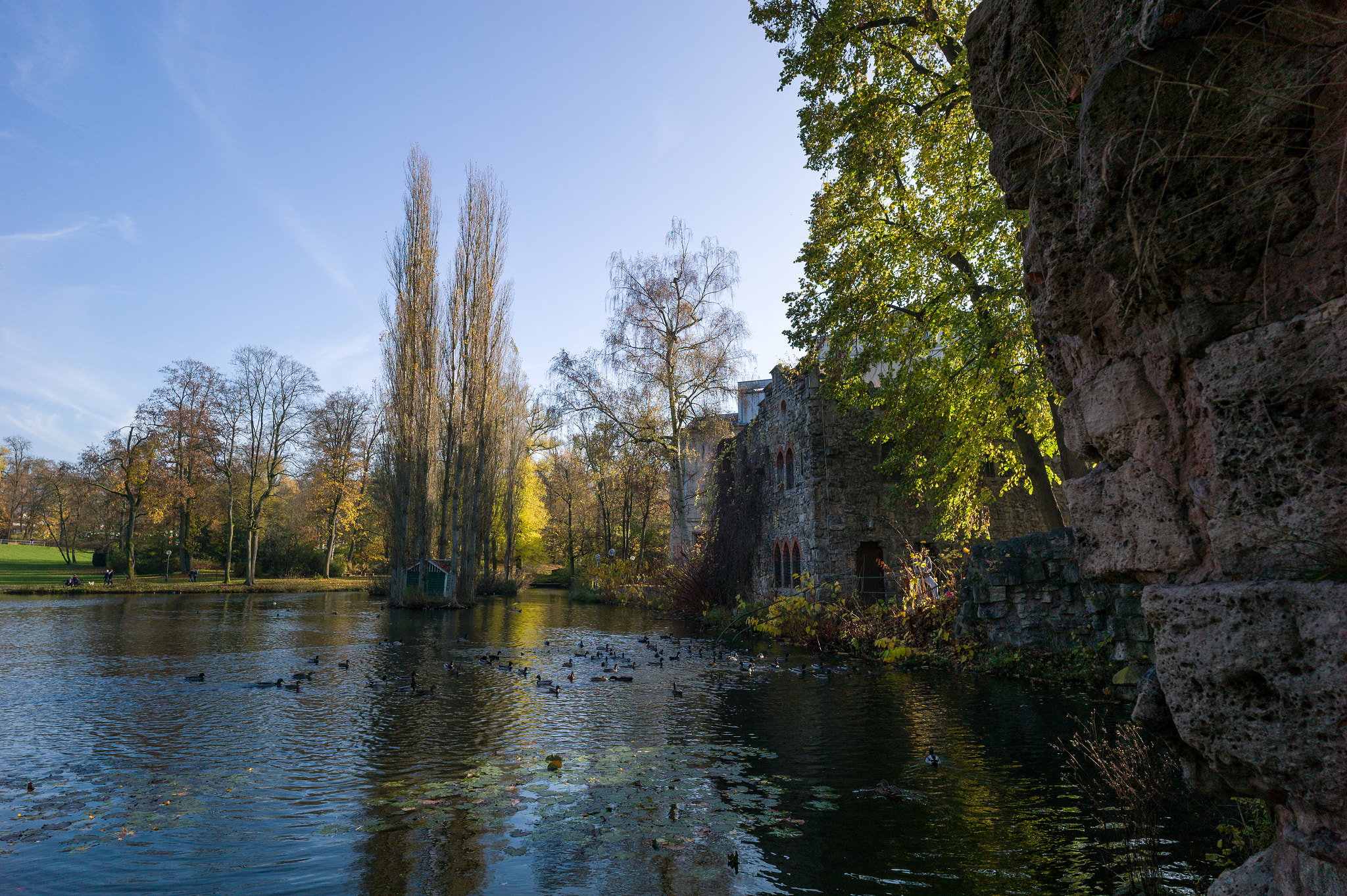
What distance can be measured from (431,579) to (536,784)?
73.9ft

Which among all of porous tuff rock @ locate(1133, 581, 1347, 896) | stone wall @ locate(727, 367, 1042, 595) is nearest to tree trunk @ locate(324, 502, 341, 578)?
stone wall @ locate(727, 367, 1042, 595)

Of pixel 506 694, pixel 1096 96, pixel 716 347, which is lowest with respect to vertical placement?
pixel 506 694

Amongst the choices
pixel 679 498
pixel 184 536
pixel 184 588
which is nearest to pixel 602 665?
pixel 679 498

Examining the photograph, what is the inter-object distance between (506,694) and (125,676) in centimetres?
578

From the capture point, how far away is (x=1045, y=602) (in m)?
11.5

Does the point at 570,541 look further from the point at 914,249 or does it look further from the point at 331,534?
the point at 914,249

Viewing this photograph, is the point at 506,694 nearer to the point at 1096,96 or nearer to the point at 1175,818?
the point at 1175,818

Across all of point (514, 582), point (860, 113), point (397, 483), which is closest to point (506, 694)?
point (860, 113)

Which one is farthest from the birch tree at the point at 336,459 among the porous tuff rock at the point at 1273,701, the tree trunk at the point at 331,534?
the porous tuff rock at the point at 1273,701

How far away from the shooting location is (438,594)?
2702 centimetres

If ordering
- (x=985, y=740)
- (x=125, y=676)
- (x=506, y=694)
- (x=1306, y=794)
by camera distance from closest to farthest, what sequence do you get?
(x=1306, y=794)
(x=985, y=740)
(x=506, y=694)
(x=125, y=676)

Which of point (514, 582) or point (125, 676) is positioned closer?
point (125, 676)

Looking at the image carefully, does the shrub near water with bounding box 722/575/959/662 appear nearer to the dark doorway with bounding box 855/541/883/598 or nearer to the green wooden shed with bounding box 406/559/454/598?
the dark doorway with bounding box 855/541/883/598

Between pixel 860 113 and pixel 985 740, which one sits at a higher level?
pixel 860 113
